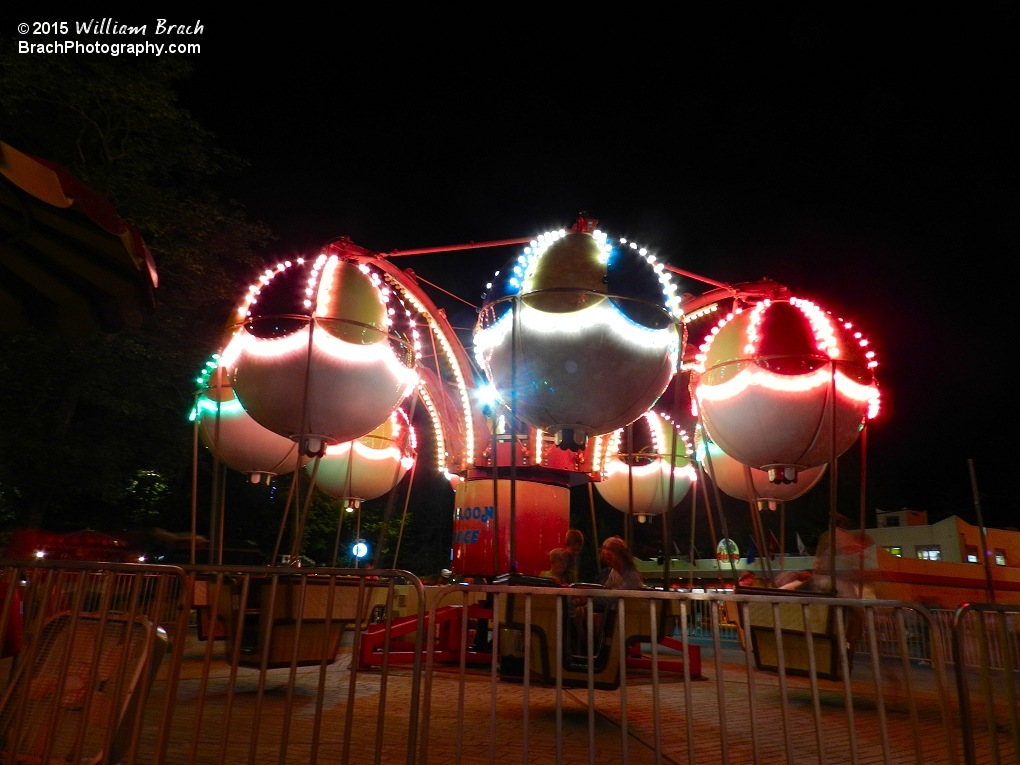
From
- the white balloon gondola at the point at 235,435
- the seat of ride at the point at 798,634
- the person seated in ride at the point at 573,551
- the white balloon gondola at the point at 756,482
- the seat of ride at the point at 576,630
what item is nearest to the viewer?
the seat of ride at the point at 576,630

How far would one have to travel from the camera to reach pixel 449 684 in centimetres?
831

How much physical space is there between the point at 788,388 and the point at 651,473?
212 inches

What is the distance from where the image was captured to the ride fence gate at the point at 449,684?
13.3ft

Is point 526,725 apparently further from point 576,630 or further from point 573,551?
point 573,551

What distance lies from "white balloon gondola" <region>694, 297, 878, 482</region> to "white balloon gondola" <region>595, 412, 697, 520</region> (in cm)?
428

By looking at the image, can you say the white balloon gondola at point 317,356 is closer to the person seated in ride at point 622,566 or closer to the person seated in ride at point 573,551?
the person seated in ride at point 622,566

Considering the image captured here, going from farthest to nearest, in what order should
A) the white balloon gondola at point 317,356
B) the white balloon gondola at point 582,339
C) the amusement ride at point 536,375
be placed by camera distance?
1. the white balloon gondola at point 317,356
2. the amusement ride at point 536,375
3. the white balloon gondola at point 582,339

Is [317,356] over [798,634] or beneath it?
over

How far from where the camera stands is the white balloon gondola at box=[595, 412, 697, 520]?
1226cm

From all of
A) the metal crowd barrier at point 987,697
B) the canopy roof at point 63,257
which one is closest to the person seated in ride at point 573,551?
the metal crowd barrier at point 987,697

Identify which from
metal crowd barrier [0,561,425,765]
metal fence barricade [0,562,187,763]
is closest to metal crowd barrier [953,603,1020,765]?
metal crowd barrier [0,561,425,765]

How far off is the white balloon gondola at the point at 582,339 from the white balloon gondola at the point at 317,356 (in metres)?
1.48

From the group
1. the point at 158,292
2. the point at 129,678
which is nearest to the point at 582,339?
the point at 129,678

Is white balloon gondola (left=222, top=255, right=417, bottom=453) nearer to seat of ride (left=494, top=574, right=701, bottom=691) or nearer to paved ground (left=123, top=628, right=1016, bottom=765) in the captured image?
seat of ride (left=494, top=574, right=701, bottom=691)
